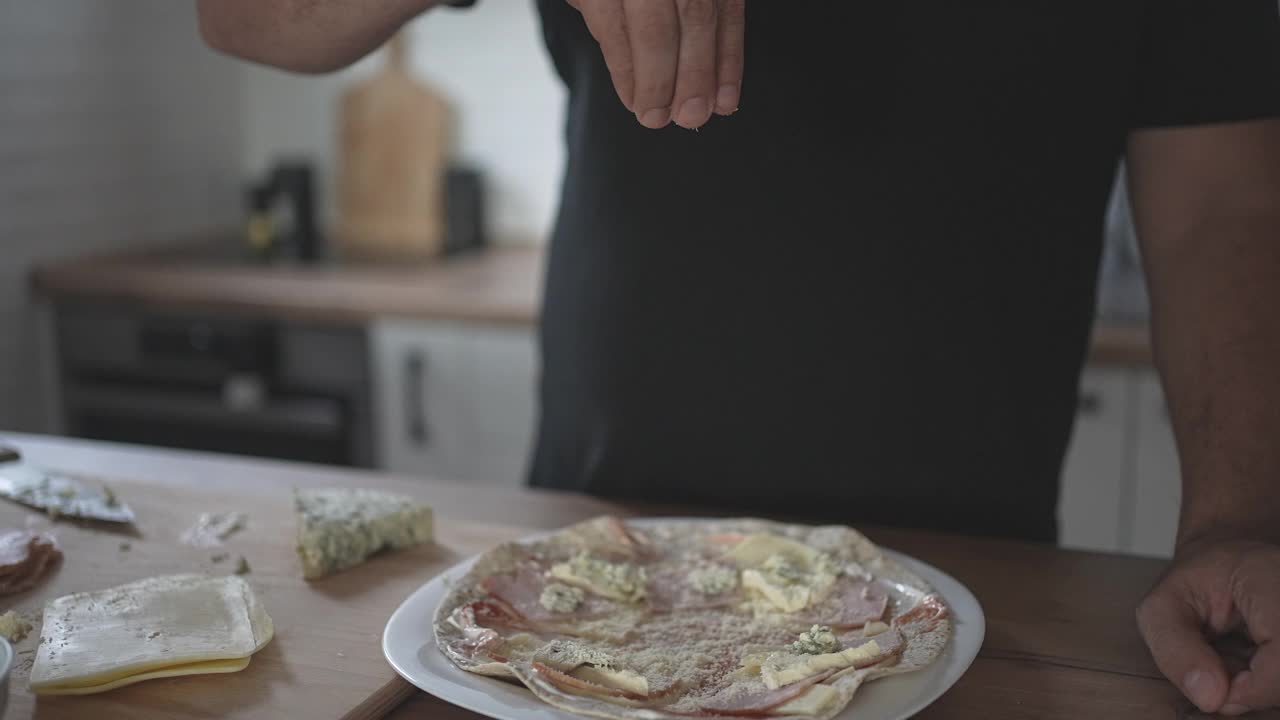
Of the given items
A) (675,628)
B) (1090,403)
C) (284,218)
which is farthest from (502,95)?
(675,628)

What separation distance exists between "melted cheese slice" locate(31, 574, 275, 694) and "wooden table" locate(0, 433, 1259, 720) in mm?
12

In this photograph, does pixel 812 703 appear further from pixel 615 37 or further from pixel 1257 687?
pixel 615 37

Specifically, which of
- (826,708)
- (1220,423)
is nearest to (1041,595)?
(1220,423)

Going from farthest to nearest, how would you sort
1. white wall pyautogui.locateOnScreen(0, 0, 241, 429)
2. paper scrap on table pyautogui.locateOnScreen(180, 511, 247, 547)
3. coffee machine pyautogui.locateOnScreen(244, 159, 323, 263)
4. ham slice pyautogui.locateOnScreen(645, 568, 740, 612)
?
coffee machine pyautogui.locateOnScreen(244, 159, 323, 263)
white wall pyautogui.locateOnScreen(0, 0, 241, 429)
paper scrap on table pyautogui.locateOnScreen(180, 511, 247, 547)
ham slice pyautogui.locateOnScreen(645, 568, 740, 612)

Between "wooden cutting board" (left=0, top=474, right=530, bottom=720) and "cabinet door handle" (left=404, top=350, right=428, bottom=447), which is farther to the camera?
"cabinet door handle" (left=404, top=350, right=428, bottom=447)

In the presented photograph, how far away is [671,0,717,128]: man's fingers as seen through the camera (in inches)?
31.6

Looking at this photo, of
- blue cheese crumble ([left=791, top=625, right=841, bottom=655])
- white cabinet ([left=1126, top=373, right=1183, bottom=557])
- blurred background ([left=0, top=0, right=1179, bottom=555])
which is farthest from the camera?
blurred background ([left=0, top=0, right=1179, bottom=555])

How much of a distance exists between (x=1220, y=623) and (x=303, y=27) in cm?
92

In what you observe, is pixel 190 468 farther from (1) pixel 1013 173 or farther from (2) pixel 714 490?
(1) pixel 1013 173

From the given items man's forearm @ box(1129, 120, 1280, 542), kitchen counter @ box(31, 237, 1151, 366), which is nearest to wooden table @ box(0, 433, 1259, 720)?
man's forearm @ box(1129, 120, 1280, 542)

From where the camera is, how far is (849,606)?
3.00 feet

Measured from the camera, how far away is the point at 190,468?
1330 millimetres

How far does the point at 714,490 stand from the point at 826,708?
0.57 metres

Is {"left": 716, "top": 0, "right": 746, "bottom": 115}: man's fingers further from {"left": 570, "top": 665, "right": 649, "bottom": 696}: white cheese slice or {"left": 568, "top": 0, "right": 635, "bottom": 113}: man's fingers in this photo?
{"left": 570, "top": 665, "right": 649, "bottom": 696}: white cheese slice
